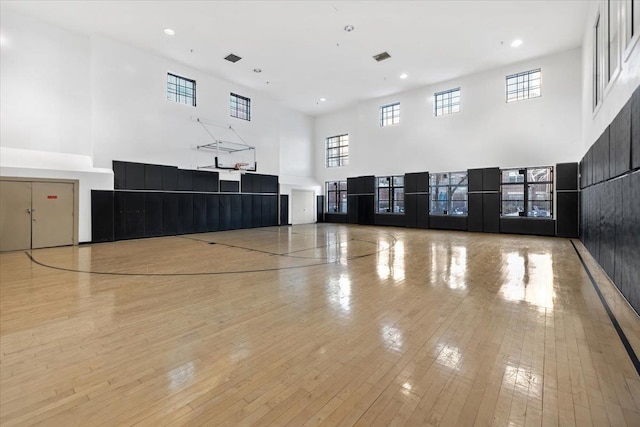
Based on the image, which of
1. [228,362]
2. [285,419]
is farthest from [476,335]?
[228,362]

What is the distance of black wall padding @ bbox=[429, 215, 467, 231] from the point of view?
41.2 feet

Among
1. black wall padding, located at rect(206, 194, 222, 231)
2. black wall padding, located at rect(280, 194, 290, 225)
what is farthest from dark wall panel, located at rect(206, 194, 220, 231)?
black wall padding, located at rect(280, 194, 290, 225)

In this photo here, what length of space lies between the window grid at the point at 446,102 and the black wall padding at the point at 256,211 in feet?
29.0

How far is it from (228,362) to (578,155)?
1246 centimetres

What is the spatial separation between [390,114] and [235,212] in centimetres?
882

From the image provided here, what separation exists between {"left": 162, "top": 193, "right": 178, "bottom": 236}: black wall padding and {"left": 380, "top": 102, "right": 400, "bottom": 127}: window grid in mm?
10165

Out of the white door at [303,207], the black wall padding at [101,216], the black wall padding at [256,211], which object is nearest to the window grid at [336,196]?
the white door at [303,207]

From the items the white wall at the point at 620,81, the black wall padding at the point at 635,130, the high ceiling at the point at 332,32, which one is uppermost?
the high ceiling at the point at 332,32

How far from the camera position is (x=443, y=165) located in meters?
13.0

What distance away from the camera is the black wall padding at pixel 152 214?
34.4 ft

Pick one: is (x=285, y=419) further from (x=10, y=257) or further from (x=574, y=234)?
(x=574, y=234)

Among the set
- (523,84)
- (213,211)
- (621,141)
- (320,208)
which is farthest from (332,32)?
(320,208)

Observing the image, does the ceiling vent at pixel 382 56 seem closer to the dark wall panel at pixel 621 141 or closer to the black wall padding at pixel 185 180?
the dark wall panel at pixel 621 141

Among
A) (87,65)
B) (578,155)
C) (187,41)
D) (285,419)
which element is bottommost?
(285,419)
